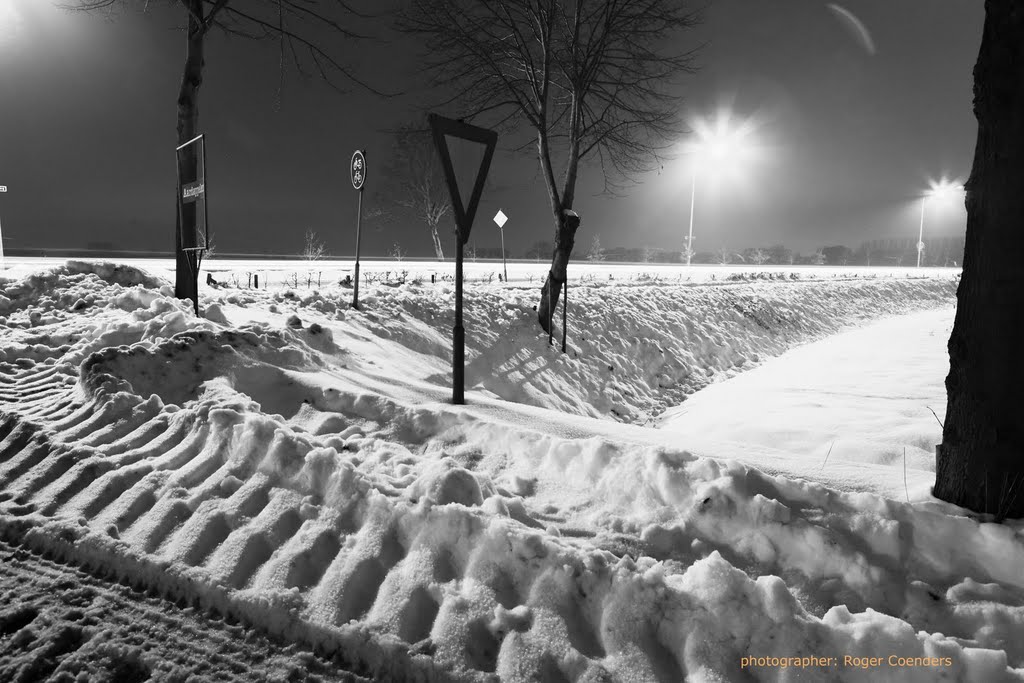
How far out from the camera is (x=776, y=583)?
6.91ft

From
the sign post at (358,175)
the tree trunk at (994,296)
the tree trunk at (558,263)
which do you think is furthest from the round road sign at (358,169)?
the tree trunk at (994,296)

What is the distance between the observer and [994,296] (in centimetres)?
252

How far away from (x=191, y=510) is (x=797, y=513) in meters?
3.20

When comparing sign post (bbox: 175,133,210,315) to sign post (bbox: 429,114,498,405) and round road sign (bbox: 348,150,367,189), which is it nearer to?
round road sign (bbox: 348,150,367,189)

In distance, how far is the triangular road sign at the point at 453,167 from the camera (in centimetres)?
461

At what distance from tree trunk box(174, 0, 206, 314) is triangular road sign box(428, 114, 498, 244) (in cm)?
550

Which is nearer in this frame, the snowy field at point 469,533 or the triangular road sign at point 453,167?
the snowy field at point 469,533

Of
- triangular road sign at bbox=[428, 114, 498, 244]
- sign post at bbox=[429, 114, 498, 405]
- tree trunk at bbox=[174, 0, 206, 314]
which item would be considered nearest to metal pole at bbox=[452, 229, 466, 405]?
sign post at bbox=[429, 114, 498, 405]

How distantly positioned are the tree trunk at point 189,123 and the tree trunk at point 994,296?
29.9ft

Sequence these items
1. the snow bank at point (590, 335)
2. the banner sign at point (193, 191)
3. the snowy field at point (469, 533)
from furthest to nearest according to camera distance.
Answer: the snow bank at point (590, 335), the banner sign at point (193, 191), the snowy field at point (469, 533)

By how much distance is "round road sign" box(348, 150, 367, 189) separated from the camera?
8984 mm

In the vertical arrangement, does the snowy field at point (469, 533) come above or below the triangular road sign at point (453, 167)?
below

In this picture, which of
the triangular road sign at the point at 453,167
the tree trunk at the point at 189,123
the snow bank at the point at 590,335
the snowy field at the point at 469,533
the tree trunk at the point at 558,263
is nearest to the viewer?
the snowy field at the point at 469,533

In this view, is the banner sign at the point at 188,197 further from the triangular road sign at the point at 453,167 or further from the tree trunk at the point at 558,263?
the tree trunk at the point at 558,263
